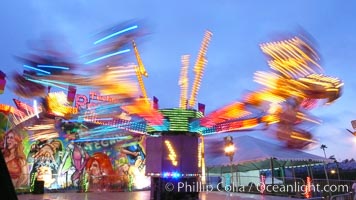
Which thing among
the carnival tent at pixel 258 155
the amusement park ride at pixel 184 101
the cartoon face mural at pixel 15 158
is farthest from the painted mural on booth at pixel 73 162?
the amusement park ride at pixel 184 101

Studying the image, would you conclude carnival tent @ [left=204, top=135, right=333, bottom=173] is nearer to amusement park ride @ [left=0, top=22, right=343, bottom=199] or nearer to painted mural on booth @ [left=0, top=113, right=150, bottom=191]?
amusement park ride @ [left=0, top=22, right=343, bottom=199]

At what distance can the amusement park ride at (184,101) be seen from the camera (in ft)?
43.1

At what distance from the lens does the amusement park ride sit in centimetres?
1312

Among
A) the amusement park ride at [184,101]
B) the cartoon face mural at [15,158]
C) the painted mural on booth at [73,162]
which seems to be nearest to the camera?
the amusement park ride at [184,101]

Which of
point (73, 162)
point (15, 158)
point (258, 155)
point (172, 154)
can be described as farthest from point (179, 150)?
point (73, 162)

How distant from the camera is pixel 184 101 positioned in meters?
16.3

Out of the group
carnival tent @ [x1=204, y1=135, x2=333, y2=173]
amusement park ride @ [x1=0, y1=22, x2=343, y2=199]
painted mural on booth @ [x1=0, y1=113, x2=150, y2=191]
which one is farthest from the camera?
painted mural on booth @ [x1=0, y1=113, x2=150, y2=191]

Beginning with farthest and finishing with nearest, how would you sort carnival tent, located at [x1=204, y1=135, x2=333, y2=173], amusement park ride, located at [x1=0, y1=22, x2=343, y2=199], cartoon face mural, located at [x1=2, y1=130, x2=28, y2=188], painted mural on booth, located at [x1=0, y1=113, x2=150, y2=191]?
painted mural on booth, located at [x1=0, y1=113, x2=150, y2=191] < carnival tent, located at [x1=204, y1=135, x2=333, y2=173] < cartoon face mural, located at [x1=2, y1=130, x2=28, y2=188] < amusement park ride, located at [x1=0, y1=22, x2=343, y2=199]

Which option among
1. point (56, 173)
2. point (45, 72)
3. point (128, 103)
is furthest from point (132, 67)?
point (56, 173)

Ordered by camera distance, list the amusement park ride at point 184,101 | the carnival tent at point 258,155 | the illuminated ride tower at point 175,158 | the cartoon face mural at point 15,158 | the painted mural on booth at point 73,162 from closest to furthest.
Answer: the amusement park ride at point 184,101
the illuminated ride tower at point 175,158
the cartoon face mural at point 15,158
the carnival tent at point 258,155
the painted mural on booth at point 73,162

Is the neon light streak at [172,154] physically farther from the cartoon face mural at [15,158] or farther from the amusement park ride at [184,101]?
the cartoon face mural at [15,158]

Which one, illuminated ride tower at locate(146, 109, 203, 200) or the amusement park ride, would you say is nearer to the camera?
the amusement park ride

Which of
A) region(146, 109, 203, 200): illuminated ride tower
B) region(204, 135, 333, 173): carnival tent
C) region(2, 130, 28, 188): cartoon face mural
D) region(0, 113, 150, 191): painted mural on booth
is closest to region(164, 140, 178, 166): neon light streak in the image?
region(146, 109, 203, 200): illuminated ride tower

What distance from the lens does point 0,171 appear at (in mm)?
3367
